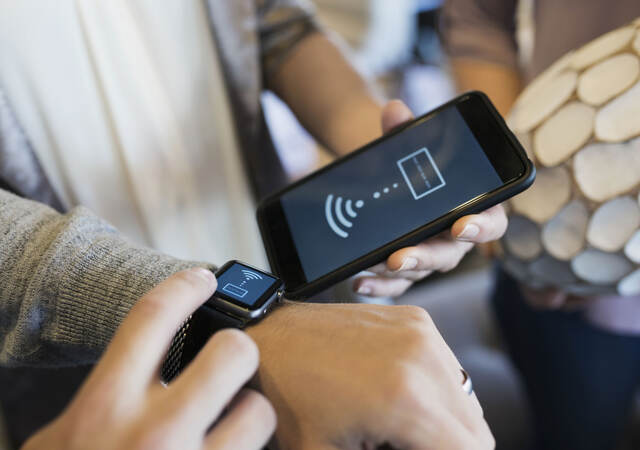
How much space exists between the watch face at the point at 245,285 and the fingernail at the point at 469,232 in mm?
130

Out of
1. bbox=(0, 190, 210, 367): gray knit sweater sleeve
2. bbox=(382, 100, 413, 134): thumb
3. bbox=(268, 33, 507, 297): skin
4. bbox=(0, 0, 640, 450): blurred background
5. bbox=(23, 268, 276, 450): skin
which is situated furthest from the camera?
bbox=(0, 0, 640, 450): blurred background

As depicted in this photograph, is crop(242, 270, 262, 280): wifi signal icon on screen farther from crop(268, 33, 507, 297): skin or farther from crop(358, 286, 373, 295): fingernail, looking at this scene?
crop(268, 33, 507, 297): skin

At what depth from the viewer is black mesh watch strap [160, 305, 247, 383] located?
268 mm

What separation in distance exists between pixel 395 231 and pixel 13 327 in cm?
28

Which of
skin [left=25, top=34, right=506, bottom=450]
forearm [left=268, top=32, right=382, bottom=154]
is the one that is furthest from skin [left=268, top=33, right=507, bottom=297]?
skin [left=25, top=34, right=506, bottom=450]

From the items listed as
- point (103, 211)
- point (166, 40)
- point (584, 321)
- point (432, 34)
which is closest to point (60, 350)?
point (103, 211)

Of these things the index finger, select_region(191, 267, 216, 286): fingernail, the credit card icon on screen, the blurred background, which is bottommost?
the blurred background

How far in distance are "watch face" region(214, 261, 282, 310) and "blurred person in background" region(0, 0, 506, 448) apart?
0.05 ft

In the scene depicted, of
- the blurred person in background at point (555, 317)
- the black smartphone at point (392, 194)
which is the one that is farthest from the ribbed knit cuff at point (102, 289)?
the blurred person in background at point (555, 317)

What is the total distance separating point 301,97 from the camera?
1.85 ft

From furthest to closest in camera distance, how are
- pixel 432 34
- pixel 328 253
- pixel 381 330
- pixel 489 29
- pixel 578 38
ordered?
pixel 432 34, pixel 489 29, pixel 578 38, pixel 328 253, pixel 381 330

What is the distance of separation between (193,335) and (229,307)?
3 centimetres

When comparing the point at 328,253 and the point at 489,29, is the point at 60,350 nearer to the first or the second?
the point at 328,253

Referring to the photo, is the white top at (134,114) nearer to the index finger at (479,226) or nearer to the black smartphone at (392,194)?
the black smartphone at (392,194)
